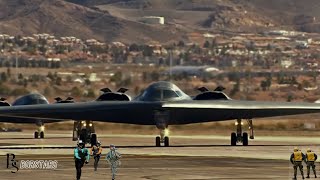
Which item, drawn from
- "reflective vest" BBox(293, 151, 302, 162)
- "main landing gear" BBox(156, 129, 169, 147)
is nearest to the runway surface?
"reflective vest" BBox(293, 151, 302, 162)

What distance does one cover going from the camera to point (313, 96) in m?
150

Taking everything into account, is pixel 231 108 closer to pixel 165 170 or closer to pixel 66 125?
pixel 165 170

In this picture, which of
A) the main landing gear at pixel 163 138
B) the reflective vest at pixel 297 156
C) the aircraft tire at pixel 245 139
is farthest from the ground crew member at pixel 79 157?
the aircraft tire at pixel 245 139

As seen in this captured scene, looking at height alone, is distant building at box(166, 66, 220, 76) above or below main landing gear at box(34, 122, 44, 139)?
above

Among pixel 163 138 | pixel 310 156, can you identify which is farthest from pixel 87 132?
pixel 310 156

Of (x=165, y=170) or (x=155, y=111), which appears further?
(x=155, y=111)

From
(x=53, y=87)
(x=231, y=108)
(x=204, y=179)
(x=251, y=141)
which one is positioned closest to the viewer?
(x=204, y=179)

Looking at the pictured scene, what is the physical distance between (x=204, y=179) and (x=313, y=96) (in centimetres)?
10655

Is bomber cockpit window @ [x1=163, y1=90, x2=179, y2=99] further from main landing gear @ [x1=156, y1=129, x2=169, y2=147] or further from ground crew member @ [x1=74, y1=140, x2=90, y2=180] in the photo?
ground crew member @ [x1=74, y1=140, x2=90, y2=180]

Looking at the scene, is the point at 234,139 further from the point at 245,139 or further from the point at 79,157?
the point at 79,157

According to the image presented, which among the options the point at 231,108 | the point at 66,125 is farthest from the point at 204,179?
Answer: the point at 66,125

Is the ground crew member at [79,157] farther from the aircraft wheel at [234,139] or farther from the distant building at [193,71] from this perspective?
the distant building at [193,71]

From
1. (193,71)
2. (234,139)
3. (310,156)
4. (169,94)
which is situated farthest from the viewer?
(193,71)

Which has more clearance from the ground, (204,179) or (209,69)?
(209,69)
